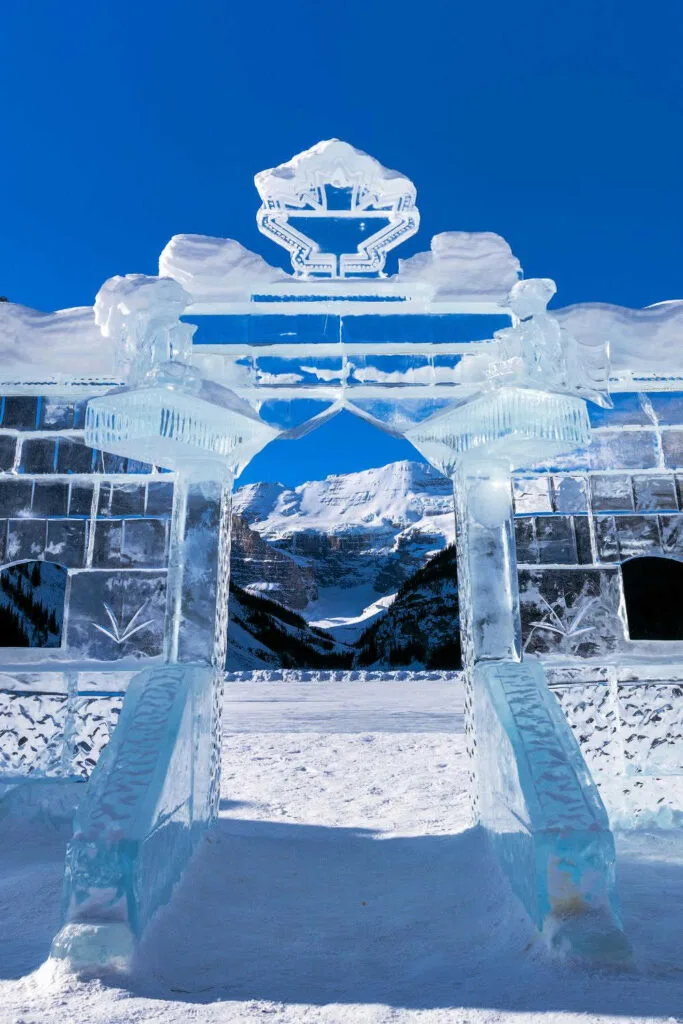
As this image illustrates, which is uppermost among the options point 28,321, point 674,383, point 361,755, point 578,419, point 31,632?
point 28,321

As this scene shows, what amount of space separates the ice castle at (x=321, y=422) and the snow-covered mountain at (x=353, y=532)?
33.2 ft

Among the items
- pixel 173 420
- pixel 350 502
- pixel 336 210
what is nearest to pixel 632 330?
pixel 336 210

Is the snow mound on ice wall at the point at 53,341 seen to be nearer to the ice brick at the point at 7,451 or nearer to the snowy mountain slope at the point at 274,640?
the ice brick at the point at 7,451

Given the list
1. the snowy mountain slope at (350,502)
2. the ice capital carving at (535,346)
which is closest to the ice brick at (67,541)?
the ice capital carving at (535,346)

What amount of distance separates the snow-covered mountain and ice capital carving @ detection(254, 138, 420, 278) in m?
10.7

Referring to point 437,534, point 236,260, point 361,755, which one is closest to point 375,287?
point 236,260

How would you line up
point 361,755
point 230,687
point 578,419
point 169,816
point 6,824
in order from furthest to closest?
point 230,687 → point 361,755 → point 6,824 → point 578,419 → point 169,816

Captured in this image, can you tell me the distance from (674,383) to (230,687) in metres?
8.06

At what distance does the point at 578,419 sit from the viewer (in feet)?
10.3

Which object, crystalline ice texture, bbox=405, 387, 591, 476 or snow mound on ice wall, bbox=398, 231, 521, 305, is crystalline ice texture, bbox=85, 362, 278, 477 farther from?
snow mound on ice wall, bbox=398, 231, 521, 305

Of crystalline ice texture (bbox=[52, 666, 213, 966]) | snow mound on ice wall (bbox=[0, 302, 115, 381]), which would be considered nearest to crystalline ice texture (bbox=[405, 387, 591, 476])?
crystalline ice texture (bbox=[52, 666, 213, 966])

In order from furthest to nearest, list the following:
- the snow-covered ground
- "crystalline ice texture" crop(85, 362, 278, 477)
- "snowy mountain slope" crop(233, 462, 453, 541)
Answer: "snowy mountain slope" crop(233, 462, 453, 541), "crystalline ice texture" crop(85, 362, 278, 477), the snow-covered ground

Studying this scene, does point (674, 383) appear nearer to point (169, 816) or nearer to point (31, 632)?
point (169, 816)

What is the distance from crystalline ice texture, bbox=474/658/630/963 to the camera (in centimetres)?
199
